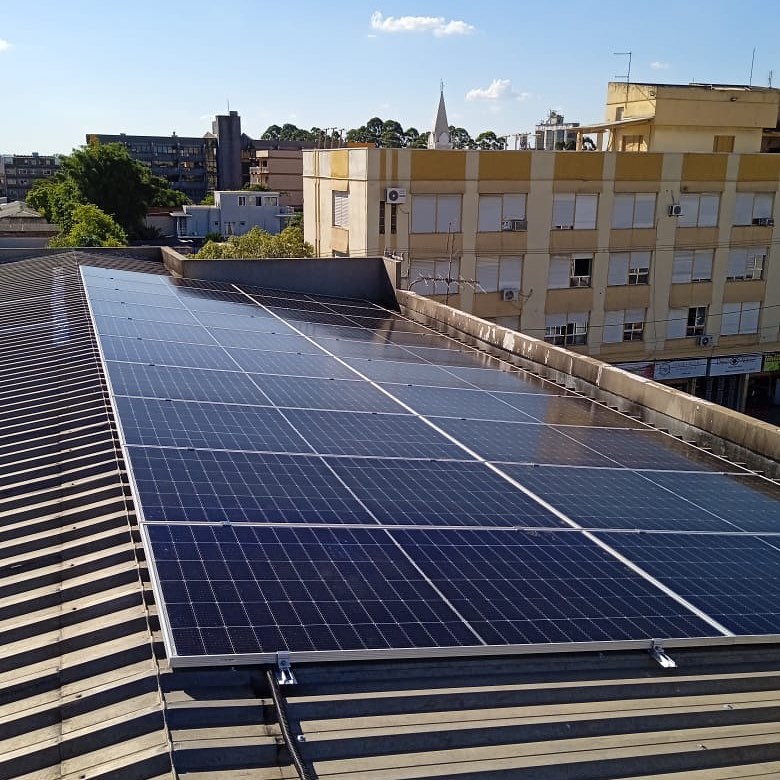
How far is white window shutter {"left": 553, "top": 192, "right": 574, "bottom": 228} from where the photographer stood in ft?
132

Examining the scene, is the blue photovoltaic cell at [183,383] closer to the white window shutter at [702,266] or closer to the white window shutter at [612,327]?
the white window shutter at [612,327]

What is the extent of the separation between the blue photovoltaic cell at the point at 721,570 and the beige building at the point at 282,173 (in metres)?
119

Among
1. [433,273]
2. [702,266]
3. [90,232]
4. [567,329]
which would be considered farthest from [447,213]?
[90,232]

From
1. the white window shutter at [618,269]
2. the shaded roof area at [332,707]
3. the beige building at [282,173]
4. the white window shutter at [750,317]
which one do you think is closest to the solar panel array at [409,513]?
the shaded roof area at [332,707]

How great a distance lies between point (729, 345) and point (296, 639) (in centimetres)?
4476

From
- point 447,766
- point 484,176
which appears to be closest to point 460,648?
point 447,766

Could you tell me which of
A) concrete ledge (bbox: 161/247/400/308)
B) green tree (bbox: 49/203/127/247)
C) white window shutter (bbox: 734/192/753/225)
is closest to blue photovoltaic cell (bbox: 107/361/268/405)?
concrete ledge (bbox: 161/247/400/308)

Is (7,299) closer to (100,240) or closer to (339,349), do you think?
(339,349)

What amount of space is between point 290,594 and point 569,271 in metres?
37.4

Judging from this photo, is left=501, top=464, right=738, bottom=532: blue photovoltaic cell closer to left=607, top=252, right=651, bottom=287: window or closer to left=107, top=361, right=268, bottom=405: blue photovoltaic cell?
left=107, top=361, right=268, bottom=405: blue photovoltaic cell

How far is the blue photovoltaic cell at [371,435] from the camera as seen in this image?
421 inches

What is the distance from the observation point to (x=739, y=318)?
4569cm

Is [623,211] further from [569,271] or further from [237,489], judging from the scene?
[237,489]

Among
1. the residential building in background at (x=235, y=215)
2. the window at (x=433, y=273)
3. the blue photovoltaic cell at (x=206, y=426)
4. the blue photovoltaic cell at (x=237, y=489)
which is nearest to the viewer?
the blue photovoltaic cell at (x=237, y=489)
